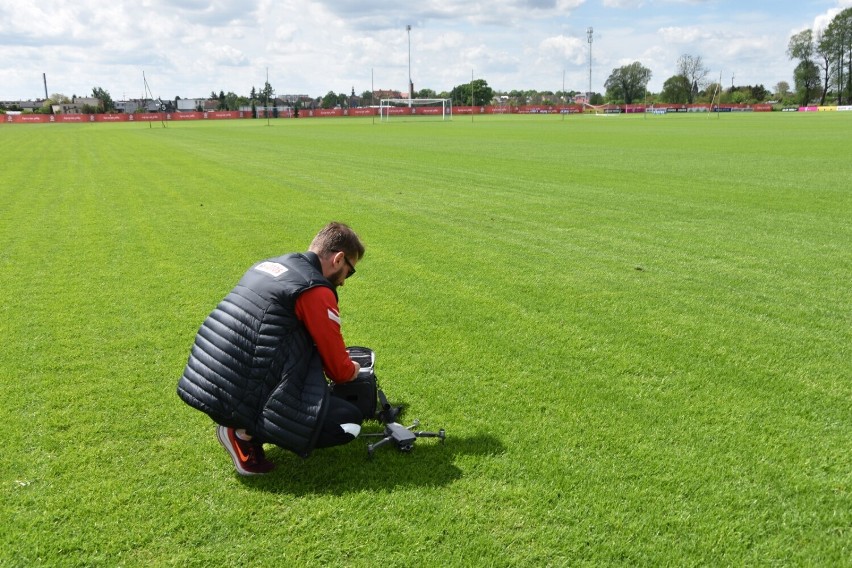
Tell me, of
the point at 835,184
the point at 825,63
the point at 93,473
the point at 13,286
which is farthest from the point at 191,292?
the point at 825,63

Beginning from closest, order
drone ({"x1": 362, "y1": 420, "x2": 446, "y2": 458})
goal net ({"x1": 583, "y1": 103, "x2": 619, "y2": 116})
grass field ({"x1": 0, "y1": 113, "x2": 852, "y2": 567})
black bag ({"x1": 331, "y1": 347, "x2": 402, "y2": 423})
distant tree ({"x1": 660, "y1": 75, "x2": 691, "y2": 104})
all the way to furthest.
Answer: grass field ({"x1": 0, "y1": 113, "x2": 852, "y2": 567})
drone ({"x1": 362, "y1": 420, "x2": 446, "y2": 458})
black bag ({"x1": 331, "y1": 347, "x2": 402, "y2": 423})
goal net ({"x1": 583, "y1": 103, "x2": 619, "y2": 116})
distant tree ({"x1": 660, "y1": 75, "x2": 691, "y2": 104})

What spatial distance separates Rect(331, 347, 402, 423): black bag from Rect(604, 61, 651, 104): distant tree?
137 metres

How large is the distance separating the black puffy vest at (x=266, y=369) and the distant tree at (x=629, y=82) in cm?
13735

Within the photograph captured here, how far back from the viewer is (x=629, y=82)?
431 ft

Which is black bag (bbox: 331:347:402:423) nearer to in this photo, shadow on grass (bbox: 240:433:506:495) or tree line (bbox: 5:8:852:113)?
shadow on grass (bbox: 240:433:506:495)

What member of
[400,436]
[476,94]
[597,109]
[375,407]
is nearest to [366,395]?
[375,407]

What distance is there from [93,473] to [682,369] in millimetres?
3972

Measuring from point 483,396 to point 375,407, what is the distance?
2.59ft

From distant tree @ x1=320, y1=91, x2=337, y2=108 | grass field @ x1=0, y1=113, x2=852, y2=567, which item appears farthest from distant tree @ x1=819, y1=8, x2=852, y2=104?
grass field @ x1=0, y1=113, x2=852, y2=567

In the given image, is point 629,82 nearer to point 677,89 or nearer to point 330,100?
point 677,89

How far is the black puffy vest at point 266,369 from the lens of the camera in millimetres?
3320

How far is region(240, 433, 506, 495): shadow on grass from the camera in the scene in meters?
3.42

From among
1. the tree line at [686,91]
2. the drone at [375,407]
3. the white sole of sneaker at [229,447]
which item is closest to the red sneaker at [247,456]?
the white sole of sneaker at [229,447]

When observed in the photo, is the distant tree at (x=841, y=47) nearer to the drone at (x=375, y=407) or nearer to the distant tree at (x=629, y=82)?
the distant tree at (x=629, y=82)
